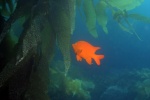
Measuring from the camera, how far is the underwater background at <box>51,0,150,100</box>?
988 centimetres

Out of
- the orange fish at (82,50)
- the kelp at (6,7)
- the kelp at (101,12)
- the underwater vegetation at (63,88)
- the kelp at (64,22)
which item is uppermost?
the kelp at (64,22)

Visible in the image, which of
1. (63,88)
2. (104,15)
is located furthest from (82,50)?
(63,88)

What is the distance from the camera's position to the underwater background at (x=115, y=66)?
988cm

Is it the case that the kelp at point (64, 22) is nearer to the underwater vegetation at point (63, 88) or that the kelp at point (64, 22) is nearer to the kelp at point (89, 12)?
the kelp at point (89, 12)

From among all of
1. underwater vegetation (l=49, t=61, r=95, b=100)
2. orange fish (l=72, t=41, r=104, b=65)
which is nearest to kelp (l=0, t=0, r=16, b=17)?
orange fish (l=72, t=41, r=104, b=65)

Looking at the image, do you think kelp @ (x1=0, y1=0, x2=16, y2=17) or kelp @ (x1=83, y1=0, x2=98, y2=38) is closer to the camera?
kelp @ (x1=0, y1=0, x2=16, y2=17)

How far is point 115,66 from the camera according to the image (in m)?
14.8

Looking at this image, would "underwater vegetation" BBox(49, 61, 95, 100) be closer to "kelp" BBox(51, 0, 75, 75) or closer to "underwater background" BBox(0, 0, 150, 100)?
"underwater background" BBox(0, 0, 150, 100)

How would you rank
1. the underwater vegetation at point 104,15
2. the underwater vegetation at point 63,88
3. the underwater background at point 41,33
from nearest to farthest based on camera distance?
1. the underwater background at point 41,33
2. the underwater vegetation at point 104,15
3. the underwater vegetation at point 63,88

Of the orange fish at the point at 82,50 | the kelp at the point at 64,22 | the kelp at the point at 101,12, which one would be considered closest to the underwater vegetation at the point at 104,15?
the kelp at the point at 101,12

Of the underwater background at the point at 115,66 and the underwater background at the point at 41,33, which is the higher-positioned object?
the underwater background at the point at 41,33

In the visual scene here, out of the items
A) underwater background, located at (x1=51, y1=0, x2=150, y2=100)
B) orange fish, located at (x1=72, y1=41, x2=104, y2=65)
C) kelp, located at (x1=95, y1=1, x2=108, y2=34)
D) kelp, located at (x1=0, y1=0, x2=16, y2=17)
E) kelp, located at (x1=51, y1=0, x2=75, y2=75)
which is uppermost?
kelp, located at (x1=51, y1=0, x2=75, y2=75)

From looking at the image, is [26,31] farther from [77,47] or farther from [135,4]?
[77,47]

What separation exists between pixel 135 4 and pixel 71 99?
14.9 ft
